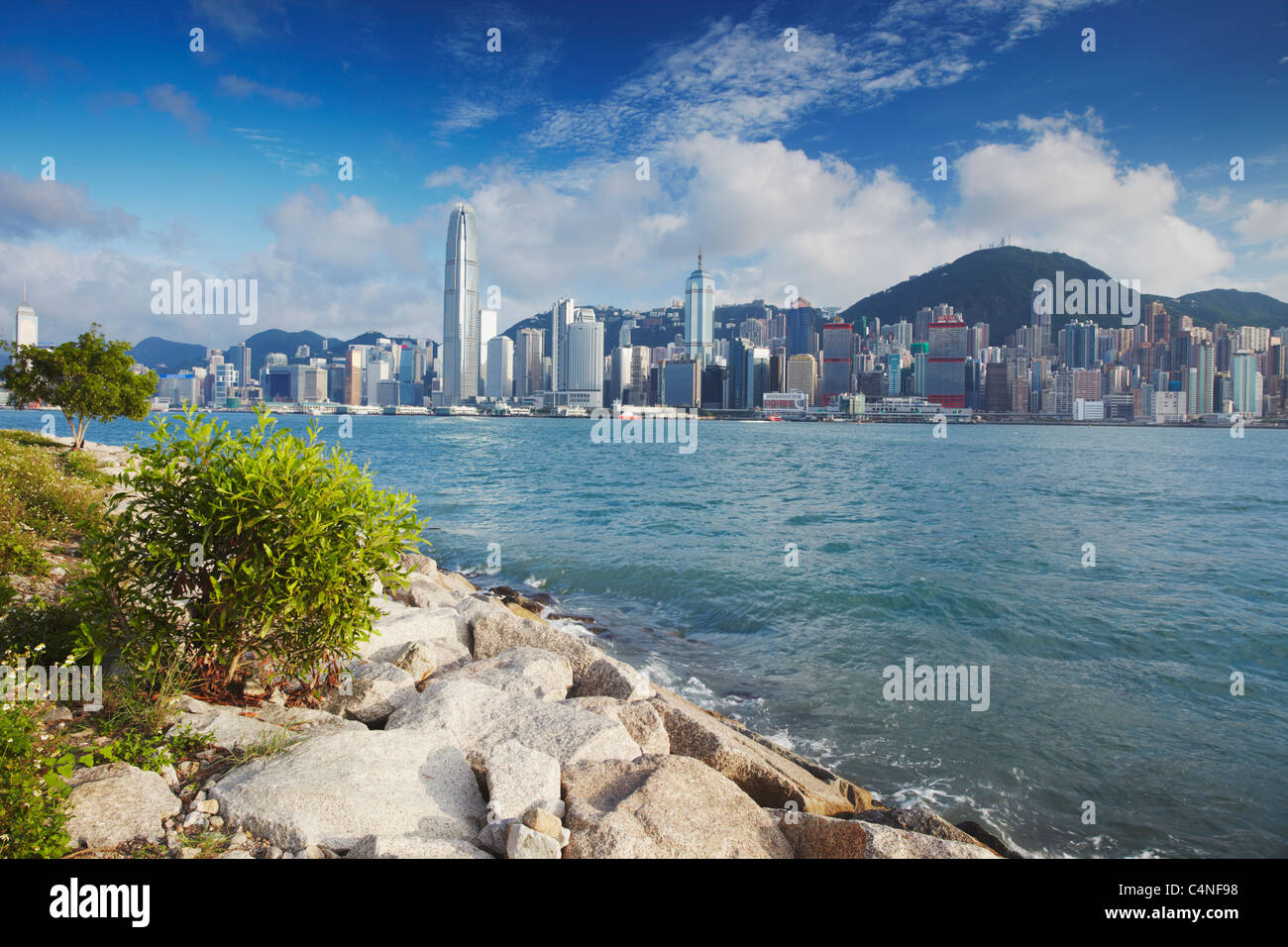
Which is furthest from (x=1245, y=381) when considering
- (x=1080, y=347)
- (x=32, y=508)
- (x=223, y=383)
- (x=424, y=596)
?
(x=223, y=383)

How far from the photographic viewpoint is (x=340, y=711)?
6.69 m

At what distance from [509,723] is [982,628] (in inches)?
477

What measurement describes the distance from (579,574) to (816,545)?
8.88m

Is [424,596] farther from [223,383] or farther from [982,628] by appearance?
[223,383]

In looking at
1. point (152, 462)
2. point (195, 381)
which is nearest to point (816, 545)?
point (152, 462)

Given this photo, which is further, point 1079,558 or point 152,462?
point 1079,558

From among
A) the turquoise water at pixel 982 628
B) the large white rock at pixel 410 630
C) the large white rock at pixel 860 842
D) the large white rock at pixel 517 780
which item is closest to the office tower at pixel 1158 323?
the turquoise water at pixel 982 628

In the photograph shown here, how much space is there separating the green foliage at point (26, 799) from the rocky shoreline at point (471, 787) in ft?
0.91

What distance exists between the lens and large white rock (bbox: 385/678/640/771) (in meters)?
6.37

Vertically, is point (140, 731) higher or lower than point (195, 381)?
lower

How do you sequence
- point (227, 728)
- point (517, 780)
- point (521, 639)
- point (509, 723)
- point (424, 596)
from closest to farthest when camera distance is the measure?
point (517, 780) < point (227, 728) < point (509, 723) < point (521, 639) < point (424, 596)

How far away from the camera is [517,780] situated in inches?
213

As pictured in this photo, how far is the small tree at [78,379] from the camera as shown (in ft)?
87.5
